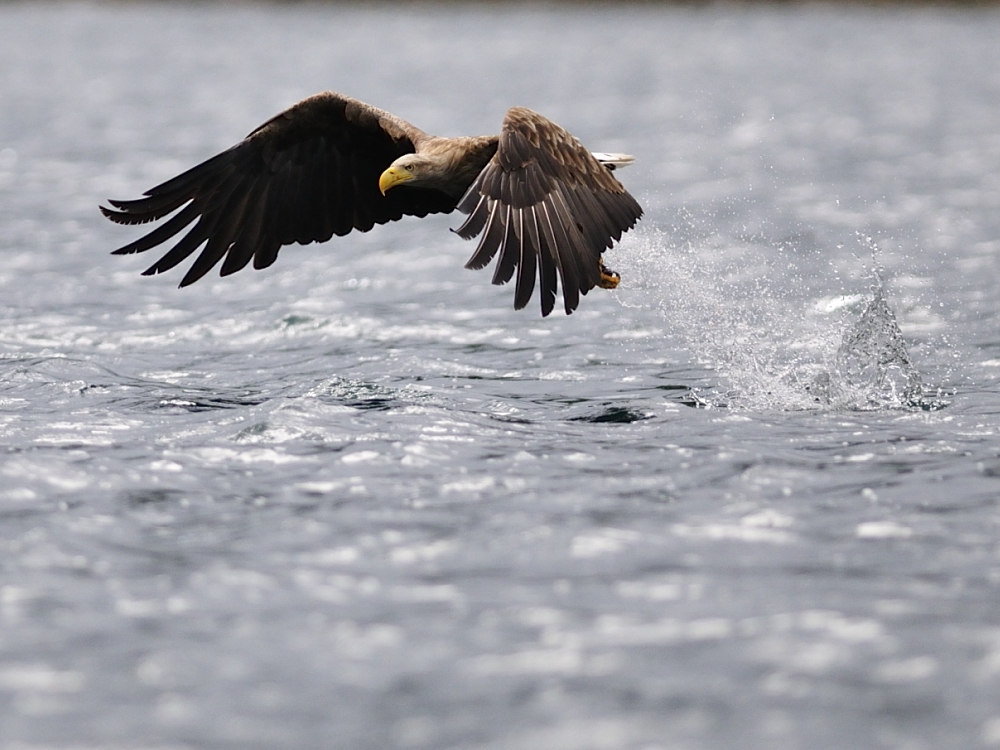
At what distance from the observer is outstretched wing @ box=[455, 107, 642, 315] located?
7.29 m

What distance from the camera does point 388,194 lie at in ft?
32.0

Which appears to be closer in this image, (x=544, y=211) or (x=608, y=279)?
(x=544, y=211)

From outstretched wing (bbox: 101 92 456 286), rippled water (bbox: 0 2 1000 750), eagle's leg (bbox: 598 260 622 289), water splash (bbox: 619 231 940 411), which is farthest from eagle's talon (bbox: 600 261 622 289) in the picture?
outstretched wing (bbox: 101 92 456 286)

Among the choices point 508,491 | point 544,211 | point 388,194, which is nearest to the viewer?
point 508,491

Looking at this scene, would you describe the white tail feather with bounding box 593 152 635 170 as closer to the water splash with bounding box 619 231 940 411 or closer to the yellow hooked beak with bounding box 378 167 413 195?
the yellow hooked beak with bounding box 378 167 413 195

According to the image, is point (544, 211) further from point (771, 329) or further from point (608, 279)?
point (771, 329)

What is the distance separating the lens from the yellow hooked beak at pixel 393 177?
8492 mm

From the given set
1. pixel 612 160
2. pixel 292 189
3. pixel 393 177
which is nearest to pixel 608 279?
pixel 612 160

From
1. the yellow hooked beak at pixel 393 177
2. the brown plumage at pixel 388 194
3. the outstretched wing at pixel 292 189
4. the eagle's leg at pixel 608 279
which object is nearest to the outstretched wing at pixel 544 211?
the brown plumage at pixel 388 194

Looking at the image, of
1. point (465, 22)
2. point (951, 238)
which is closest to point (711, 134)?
point (951, 238)

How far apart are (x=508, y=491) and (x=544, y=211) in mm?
1692

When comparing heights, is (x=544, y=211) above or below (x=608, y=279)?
above

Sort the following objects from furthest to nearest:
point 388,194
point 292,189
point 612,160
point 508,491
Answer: point 388,194
point 292,189
point 612,160
point 508,491

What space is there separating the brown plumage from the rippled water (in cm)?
92
